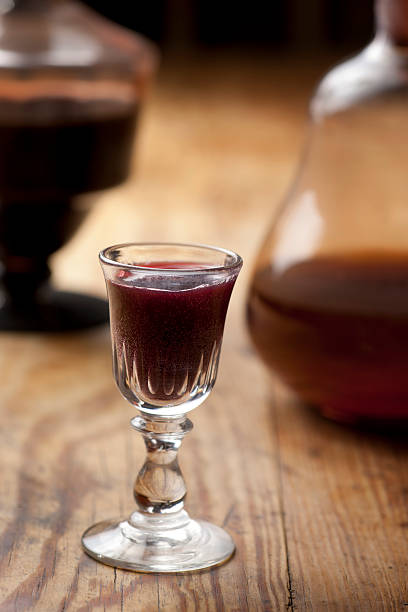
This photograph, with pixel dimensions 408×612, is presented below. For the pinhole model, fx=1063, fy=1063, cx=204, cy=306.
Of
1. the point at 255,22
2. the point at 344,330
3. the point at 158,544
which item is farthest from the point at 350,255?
the point at 255,22

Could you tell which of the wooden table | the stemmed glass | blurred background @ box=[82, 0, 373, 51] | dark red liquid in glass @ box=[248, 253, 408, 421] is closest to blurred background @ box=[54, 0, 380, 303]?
blurred background @ box=[82, 0, 373, 51]

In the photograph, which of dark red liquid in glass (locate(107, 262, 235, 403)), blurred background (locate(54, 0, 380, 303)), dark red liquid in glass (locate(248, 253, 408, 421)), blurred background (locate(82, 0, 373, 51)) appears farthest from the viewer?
blurred background (locate(82, 0, 373, 51))

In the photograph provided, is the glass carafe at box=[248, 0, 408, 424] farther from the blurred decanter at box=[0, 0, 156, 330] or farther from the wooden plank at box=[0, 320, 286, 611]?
the blurred decanter at box=[0, 0, 156, 330]

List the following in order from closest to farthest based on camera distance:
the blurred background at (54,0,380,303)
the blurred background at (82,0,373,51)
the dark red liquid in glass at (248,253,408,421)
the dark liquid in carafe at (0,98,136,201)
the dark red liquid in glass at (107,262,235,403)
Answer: the dark red liquid in glass at (107,262,235,403), the dark red liquid in glass at (248,253,408,421), the dark liquid in carafe at (0,98,136,201), the blurred background at (54,0,380,303), the blurred background at (82,0,373,51)

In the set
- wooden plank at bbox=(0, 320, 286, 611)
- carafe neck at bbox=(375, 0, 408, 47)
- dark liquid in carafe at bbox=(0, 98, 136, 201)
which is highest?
carafe neck at bbox=(375, 0, 408, 47)

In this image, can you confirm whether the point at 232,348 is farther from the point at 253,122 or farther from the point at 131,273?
the point at 253,122

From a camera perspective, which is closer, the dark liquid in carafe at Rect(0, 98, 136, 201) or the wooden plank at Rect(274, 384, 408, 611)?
the wooden plank at Rect(274, 384, 408, 611)

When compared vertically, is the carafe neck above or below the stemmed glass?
above

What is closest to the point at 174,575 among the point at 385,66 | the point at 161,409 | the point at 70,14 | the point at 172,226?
the point at 161,409
